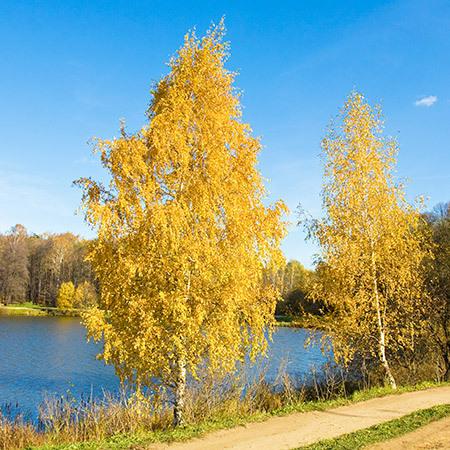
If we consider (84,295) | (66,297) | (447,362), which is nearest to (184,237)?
(447,362)

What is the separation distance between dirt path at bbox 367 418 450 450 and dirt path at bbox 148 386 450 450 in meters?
1.09

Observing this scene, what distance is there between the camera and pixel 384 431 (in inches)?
374

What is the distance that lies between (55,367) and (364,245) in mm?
19336

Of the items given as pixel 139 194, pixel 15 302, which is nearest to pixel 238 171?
pixel 139 194

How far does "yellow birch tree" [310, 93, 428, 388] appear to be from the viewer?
47.4ft

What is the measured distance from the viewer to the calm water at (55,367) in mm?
19703

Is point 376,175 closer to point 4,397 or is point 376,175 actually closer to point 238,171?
point 238,171

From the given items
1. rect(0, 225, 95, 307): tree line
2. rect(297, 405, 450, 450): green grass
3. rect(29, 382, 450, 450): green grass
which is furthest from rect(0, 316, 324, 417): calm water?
rect(0, 225, 95, 307): tree line

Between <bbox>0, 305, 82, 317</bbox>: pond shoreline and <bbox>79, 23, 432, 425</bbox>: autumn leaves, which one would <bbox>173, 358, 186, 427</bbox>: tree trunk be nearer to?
<bbox>79, 23, 432, 425</bbox>: autumn leaves

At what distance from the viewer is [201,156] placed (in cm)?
1107

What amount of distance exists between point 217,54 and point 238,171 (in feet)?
9.96

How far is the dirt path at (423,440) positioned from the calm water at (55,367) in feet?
15.1

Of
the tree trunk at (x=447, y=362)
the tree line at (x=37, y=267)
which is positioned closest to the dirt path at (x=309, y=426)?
the tree trunk at (x=447, y=362)

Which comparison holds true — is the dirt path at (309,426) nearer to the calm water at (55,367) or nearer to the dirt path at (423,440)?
the dirt path at (423,440)
